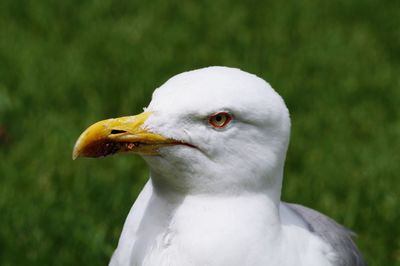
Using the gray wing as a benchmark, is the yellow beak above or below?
above

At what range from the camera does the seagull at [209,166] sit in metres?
2.49

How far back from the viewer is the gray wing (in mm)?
3055

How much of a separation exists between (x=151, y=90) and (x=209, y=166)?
290 centimetres

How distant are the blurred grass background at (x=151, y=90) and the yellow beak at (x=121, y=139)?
150 cm

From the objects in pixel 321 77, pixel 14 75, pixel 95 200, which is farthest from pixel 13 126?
pixel 321 77

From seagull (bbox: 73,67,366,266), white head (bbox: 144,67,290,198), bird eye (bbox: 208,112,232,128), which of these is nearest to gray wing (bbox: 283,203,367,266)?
seagull (bbox: 73,67,366,266)

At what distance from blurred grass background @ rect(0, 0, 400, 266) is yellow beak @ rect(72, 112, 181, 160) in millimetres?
1502

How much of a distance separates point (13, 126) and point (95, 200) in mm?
941

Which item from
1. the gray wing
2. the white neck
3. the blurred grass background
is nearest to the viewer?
the white neck

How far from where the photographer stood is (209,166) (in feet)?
8.34

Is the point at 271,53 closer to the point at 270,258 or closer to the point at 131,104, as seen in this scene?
the point at 131,104

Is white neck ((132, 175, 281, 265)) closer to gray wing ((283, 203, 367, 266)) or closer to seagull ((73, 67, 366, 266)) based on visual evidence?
seagull ((73, 67, 366, 266))

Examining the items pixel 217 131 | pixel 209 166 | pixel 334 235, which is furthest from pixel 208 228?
pixel 334 235

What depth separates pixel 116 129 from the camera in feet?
8.18
